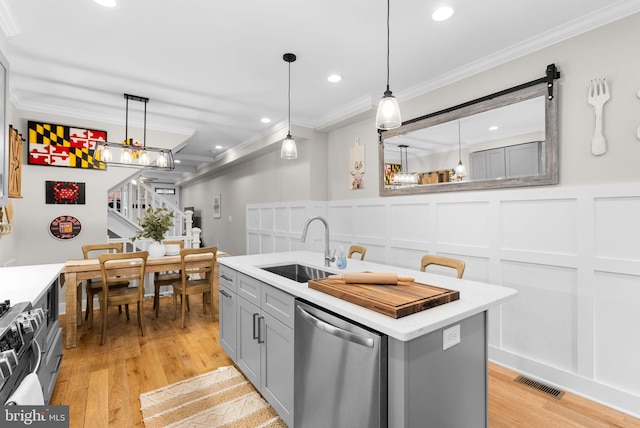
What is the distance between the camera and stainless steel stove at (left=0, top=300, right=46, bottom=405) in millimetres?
1123

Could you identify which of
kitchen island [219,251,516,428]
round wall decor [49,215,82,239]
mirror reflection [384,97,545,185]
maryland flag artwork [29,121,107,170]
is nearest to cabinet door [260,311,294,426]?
kitchen island [219,251,516,428]

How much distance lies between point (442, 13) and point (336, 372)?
2.34 metres

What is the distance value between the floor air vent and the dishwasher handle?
1.95 meters

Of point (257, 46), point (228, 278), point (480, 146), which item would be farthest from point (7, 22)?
point (480, 146)

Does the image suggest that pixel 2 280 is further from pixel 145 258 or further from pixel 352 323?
pixel 352 323

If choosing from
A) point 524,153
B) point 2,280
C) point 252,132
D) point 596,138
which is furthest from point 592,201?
point 252,132

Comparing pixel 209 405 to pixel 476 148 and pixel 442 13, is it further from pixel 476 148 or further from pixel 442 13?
pixel 442 13

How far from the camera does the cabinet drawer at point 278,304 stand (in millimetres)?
1811

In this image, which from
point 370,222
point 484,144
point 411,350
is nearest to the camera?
point 411,350

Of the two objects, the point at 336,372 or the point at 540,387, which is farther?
the point at 540,387

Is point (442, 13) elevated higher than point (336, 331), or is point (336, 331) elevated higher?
point (442, 13)

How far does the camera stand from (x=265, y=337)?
2.07 m

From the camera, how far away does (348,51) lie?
8.95 feet

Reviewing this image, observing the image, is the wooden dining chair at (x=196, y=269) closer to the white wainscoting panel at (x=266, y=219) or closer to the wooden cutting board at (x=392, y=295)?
the white wainscoting panel at (x=266, y=219)
